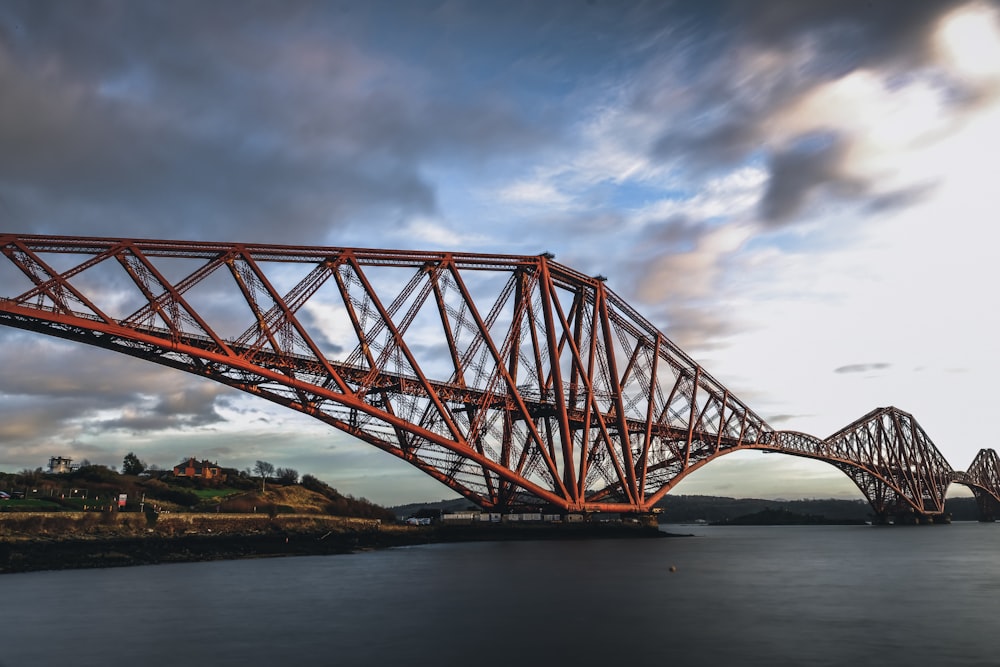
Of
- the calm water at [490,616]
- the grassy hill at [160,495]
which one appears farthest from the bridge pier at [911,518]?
the calm water at [490,616]

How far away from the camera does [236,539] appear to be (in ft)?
189

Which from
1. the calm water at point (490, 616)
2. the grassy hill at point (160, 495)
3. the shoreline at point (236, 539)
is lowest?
the calm water at point (490, 616)

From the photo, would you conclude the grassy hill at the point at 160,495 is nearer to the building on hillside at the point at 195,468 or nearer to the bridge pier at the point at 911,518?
the building on hillside at the point at 195,468

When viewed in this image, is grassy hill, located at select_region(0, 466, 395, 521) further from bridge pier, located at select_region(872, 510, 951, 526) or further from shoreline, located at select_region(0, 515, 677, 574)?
bridge pier, located at select_region(872, 510, 951, 526)

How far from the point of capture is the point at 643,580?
134 feet

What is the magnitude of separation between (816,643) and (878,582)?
2327 centimetres

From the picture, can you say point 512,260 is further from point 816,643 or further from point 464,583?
point 816,643

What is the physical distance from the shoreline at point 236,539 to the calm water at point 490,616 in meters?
4.15

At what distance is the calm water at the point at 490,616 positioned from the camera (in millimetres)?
22094

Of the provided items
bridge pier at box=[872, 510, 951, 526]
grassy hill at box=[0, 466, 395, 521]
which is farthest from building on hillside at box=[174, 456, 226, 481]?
bridge pier at box=[872, 510, 951, 526]

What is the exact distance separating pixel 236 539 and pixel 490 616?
36.5m

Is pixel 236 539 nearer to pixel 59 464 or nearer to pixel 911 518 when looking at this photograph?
pixel 59 464

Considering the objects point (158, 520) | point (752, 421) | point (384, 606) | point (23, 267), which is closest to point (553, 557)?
point (384, 606)

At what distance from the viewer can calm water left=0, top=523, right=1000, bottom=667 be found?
72.5 feet
